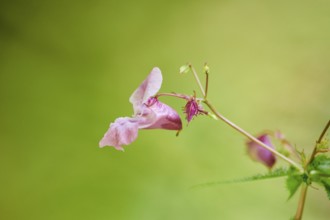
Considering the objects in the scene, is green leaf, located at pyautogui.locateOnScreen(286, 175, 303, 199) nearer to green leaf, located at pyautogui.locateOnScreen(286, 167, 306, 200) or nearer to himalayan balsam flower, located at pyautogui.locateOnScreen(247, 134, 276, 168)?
green leaf, located at pyautogui.locateOnScreen(286, 167, 306, 200)

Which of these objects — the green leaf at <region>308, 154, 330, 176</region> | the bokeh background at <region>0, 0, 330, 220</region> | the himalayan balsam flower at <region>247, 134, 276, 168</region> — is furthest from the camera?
the bokeh background at <region>0, 0, 330, 220</region>

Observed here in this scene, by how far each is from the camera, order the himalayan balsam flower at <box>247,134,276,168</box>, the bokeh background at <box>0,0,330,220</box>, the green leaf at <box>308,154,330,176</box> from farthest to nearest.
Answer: the bokeh background at <box>0,0,330,220</box>
the himalayan balsam flower at <box>247,134,276,168</box>
the green leaf at <box>308,154,330,176</box>

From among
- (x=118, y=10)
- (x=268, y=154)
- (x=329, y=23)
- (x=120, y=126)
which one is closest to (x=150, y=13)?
(x=118, y=10)

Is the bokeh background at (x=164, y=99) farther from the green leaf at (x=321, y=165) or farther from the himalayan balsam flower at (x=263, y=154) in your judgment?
the green leaf at (x=321, y=165)

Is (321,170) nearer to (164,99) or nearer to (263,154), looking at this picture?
(263,154)

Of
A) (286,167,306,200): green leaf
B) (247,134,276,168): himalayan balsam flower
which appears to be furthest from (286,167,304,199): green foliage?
(247,134,276,168): himalayan balsam flower

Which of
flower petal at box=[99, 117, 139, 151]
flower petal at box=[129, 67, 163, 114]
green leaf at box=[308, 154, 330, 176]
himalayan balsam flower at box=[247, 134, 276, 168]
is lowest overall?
flower petal at box=[99, 117, 139, 151]
